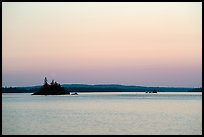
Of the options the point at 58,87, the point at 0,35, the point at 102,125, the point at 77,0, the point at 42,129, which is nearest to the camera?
the point at 77,0

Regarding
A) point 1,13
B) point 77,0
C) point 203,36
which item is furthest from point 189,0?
point 1,13

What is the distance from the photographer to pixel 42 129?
2847 centimetres

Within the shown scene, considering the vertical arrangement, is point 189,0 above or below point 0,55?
above

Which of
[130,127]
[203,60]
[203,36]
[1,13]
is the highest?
[1,13]

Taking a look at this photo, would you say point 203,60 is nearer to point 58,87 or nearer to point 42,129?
point 42,129

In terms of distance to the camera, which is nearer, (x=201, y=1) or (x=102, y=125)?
(x=201, y=1)

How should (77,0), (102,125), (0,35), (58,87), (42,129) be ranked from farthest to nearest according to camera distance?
(58,87), (102,125), (42,129), (0,35), (77,0)

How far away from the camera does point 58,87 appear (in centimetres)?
14375

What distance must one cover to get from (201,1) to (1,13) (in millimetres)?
3076

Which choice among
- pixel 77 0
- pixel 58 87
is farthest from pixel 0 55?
pixel 58 87

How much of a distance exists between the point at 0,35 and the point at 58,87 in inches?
5462

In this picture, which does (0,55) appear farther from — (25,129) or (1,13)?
(25,129)

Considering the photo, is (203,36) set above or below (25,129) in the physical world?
above

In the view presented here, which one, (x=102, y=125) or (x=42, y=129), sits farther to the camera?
(x=102, y=125)
